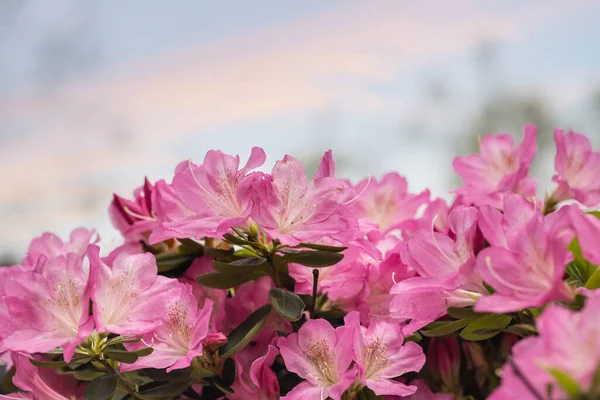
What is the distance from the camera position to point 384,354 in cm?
62

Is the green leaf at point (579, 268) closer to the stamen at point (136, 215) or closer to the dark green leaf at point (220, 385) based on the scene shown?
the dark green leaf at point (220, 385)

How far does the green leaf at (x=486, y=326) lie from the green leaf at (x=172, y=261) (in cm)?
29

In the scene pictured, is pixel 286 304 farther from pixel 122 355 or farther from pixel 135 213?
pixel 135 213

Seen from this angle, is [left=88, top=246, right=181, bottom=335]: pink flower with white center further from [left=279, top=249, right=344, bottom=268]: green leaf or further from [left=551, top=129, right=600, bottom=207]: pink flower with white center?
[left=551, top=129, right=600, bottom=207]: pink flower with white center

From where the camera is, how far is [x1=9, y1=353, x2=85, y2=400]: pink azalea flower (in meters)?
A: 0.69

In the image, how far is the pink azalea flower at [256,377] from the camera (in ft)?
2.08

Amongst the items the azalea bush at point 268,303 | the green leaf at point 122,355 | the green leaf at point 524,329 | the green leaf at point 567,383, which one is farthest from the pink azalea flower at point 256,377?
the green leaf at point 567,383

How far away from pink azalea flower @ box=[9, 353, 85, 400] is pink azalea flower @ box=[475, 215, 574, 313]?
45 cm

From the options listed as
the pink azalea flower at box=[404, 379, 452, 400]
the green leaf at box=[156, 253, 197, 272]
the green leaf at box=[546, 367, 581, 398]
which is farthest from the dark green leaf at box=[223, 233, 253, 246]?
the green leaf at box=[546, 367, 581, 398]

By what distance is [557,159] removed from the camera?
0.82 meters

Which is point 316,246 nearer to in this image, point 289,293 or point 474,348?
point 289,293

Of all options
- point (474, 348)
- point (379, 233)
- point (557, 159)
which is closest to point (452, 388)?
point (474, 348)

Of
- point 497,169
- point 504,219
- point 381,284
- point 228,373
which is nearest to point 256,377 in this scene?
point 228,373

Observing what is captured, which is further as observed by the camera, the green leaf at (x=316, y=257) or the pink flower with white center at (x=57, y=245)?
the pink flower with white center at (x=57, y=245)
